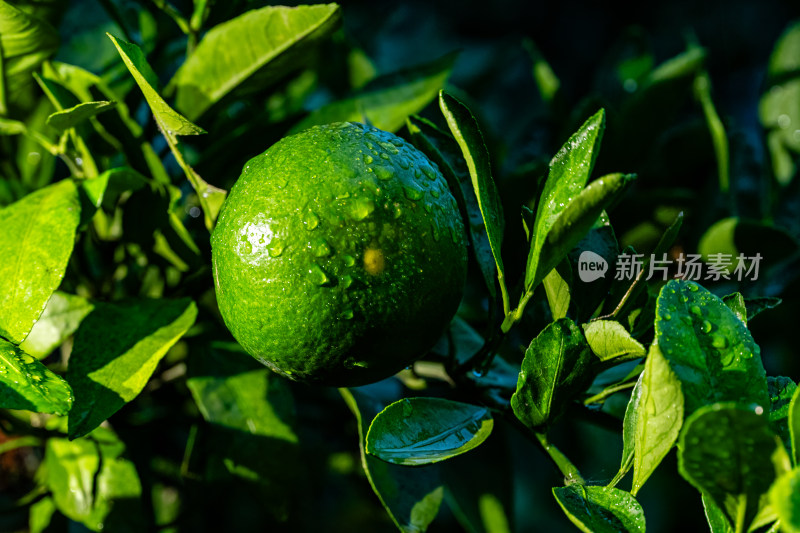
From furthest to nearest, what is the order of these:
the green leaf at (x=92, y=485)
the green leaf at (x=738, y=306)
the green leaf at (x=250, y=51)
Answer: the green leaf at (x=92, y=485), the green leaf at (x=250, y=51), the green leaf at (x=738, y=306)

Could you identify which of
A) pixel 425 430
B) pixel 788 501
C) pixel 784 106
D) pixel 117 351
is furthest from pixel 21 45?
pixel 784 106

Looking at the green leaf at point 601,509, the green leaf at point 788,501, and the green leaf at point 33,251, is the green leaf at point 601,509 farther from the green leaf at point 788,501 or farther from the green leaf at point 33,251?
the green leaf at point 33,251

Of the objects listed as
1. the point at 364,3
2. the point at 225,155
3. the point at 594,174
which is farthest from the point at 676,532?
the point at 364,3

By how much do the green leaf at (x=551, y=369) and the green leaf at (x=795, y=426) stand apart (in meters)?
0.16

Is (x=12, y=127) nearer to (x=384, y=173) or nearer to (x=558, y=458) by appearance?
(x=384, y=173)

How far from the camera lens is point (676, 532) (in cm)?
164

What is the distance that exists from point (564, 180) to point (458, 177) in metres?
0.17

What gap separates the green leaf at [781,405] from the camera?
539 mm

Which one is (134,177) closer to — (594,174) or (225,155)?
(225,155)

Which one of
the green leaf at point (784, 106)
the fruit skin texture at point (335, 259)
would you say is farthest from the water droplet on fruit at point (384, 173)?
the green leaf at point (784, 106)

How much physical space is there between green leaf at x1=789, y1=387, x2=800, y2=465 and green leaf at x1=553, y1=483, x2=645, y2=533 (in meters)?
0.12

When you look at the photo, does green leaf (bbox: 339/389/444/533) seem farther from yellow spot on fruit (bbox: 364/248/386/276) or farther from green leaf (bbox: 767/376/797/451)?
green leaf (bbox: 767/376/797/451)

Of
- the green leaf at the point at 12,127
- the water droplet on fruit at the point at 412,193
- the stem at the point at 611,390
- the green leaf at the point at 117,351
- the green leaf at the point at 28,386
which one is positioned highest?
the water droplet on fruit at the point at 412,193

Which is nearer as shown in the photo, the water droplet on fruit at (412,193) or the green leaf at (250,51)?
the water droplet on fruit at (412,193)
